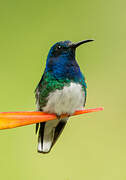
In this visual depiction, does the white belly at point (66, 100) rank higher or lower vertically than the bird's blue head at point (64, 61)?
lower

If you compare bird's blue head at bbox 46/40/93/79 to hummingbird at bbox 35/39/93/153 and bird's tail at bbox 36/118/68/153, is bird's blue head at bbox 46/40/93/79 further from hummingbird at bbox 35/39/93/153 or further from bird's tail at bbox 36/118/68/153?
bird's tail at bbox 36/118/68/153

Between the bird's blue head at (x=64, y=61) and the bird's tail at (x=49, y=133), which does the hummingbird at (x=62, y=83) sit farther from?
the bird's tail at (x=49, y=133)

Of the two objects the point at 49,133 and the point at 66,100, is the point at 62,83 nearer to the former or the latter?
the point at 66,100

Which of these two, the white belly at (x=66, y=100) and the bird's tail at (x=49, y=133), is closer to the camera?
the white belly at (x=66, y=100)

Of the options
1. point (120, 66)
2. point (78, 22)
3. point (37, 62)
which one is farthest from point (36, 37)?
point (120, 66)

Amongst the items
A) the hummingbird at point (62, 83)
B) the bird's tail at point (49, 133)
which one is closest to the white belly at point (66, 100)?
the hummingbird at point (62, 83)

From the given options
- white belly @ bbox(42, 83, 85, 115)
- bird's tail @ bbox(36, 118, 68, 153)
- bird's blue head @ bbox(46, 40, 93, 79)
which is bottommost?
bird's tail @ bbox(36, 118, 68, 153)

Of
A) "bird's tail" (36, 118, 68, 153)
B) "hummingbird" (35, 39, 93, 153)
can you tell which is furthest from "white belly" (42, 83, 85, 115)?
"bird's tail" (36, 118, 68, 153)
